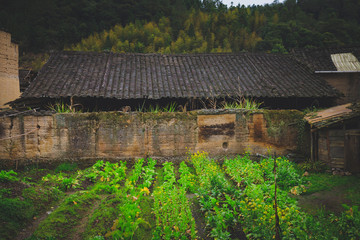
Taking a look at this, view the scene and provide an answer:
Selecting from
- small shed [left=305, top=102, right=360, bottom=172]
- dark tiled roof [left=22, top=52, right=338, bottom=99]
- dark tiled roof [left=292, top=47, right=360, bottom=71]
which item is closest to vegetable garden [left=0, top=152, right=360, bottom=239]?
small shed [left=305, top=102, right=360, bottom=172]

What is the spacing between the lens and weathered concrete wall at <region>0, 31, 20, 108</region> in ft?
38.4

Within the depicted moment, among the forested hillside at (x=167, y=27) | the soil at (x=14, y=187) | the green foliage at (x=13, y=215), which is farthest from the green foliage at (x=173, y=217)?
the forested hillside at (x=167, y=27)

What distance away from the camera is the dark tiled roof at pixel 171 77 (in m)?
10.6

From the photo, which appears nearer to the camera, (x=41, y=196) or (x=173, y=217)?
(x=173, y=217)

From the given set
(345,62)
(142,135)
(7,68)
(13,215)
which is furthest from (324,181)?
(7,68)

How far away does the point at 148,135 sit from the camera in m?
8.65

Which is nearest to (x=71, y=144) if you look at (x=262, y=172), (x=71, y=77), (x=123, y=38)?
(x=71, y=77)

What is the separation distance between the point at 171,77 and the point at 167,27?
3010 cm

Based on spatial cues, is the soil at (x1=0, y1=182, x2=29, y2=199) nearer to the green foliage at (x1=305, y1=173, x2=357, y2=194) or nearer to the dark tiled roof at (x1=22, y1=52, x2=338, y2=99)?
the dark tiled roof at (x1=22, y1=52, x2=338, y2=99)

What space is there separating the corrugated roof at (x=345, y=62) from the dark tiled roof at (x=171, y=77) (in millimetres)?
2716

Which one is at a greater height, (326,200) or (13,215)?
(13,215)

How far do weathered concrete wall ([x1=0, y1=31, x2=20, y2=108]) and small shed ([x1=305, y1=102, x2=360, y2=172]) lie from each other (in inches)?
605

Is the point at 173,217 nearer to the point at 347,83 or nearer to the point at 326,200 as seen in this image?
the point at 326,200

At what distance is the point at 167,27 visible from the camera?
3856 cm
